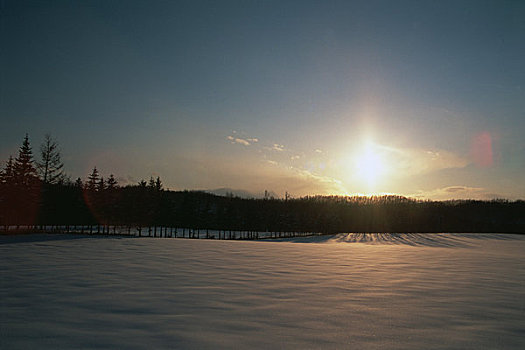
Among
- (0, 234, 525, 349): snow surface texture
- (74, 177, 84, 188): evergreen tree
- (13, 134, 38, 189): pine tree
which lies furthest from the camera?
A: (74, 177, 84, 188): evergreen tree

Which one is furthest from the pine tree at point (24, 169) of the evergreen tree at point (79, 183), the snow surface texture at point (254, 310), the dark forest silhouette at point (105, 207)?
the snow surface texture at point (254, 310)

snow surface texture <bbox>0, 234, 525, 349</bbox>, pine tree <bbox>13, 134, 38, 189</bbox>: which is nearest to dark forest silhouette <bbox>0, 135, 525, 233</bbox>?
pine tree <bbox>13, 134, 38, 189</bbox>

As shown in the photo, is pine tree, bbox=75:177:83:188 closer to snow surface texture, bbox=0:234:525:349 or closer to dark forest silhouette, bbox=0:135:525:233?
dark forest silhouette, bbox=0:135:525:233

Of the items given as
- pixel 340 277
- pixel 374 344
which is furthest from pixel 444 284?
pixel 374 344

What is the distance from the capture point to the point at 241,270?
29.5 ft

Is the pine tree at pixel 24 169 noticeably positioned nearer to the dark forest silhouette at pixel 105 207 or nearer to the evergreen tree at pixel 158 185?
the dark forest silhouette at pixel 105 207

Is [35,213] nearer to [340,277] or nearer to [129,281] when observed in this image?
[129,281]

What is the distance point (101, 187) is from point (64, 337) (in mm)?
60003

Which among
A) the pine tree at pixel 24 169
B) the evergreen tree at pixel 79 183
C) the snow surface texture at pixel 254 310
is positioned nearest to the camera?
the snow surface texture at pixel 254 310

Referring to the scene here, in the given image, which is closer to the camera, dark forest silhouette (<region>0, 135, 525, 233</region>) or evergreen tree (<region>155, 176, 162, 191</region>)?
dark forest silhouette (<region>0, 135, 525, 233</region>)

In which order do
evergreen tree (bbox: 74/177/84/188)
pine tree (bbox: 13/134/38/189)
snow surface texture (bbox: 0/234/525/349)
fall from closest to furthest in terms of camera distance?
snow surface texture (bbox: 0/234/525/349), pine tree (bbox: 13/134/38/189), evergreen tree (bbox: 74/177/84/188)

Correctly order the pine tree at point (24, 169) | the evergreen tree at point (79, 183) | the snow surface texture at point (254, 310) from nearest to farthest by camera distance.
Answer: the snow surface texture at point (254, 310), the pine tree at point (24, 169), the evergreen tree at point (79, 183)

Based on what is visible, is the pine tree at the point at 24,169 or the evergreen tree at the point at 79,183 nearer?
the pine tree at the point at 24,169

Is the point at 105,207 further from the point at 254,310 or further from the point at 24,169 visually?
the point at 254,310
